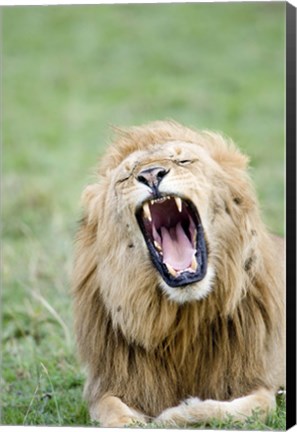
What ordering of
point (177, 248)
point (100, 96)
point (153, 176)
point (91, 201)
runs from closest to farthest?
1. point (153, 176)
2. point (177, 248)
3. point (91, 201)
4. point (100, 96)

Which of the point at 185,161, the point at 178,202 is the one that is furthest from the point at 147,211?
the point at 185,161

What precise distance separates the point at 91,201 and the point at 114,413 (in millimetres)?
777

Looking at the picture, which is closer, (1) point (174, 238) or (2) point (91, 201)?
(1) point (174, 238)

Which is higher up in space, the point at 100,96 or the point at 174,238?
Result: the point at 100,96

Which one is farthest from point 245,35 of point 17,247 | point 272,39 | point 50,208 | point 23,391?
point 23,391

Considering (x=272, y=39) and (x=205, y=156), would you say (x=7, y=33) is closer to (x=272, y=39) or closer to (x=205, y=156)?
(x=272, y=39)

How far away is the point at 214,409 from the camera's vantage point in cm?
474

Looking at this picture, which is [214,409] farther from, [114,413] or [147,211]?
[147,211]

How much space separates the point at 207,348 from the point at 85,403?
0.64 m

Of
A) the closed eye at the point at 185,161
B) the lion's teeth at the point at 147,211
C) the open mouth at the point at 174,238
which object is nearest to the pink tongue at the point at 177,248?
the open mouth at the point at 174,238

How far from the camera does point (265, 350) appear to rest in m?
4.89

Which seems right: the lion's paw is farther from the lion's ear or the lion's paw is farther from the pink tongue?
the lion's ear

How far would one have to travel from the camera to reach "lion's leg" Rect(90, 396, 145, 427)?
4.77 metres

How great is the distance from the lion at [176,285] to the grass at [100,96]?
1.74 metres
